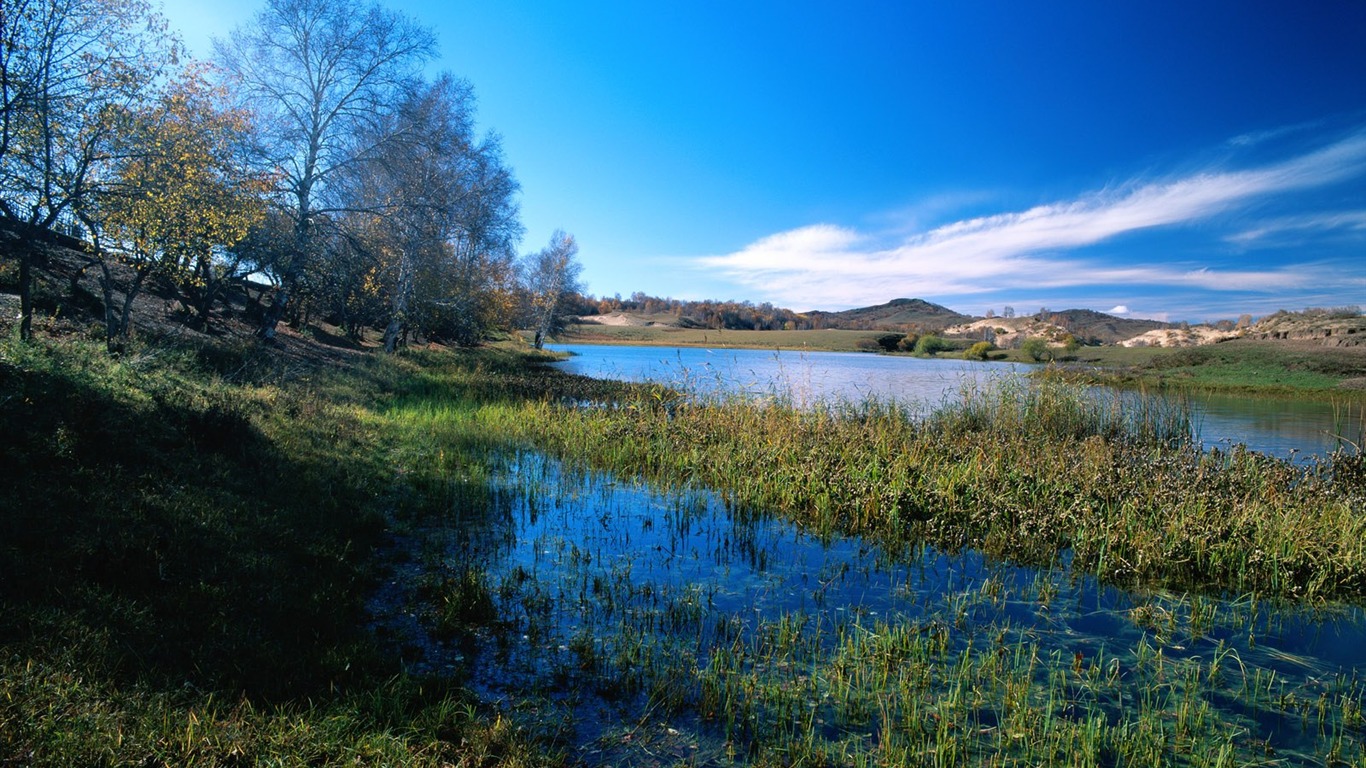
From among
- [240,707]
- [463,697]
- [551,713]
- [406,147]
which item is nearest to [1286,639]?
[551,713]

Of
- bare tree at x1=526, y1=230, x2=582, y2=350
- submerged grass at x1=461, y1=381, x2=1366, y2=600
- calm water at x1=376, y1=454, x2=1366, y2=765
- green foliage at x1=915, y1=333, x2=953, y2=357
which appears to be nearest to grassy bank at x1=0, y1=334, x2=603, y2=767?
calm water at x1=376, y1=454, x2=1366, y2=765

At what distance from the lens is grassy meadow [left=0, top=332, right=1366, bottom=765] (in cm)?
317

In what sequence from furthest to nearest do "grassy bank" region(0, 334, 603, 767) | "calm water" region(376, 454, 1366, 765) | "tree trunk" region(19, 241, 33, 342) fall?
"tree trunk" region(19, 241, 33, 342) < "calm water" region(376, 454, 1366, 765) < "grassy bank" region(0, 334, 603, 767)

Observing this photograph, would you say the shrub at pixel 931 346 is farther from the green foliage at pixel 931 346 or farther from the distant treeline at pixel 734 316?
the distant treeline at pixel 734 316

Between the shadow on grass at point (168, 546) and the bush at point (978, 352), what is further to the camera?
the bush at point (978, 352)

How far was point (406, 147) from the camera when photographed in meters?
18.5

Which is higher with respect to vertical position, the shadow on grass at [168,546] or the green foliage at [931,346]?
the green foliage at [931,346]

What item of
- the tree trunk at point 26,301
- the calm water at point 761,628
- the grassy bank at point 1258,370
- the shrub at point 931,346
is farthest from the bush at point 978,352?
the tree trunk at point 26,301

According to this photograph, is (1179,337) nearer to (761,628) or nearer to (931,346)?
(931,346)

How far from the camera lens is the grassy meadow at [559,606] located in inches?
125

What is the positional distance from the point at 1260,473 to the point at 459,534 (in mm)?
11230

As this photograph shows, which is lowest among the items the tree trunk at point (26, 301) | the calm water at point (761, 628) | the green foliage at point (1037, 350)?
the calm water at point (761, 628)

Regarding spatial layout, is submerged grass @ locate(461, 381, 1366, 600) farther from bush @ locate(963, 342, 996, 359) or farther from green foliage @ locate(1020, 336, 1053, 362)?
bush @ locate(963, 342, 996, 359)

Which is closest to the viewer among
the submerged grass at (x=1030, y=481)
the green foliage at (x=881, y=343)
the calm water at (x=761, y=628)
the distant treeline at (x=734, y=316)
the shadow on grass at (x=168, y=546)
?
the shadow on grass at (x=168, y=546)
